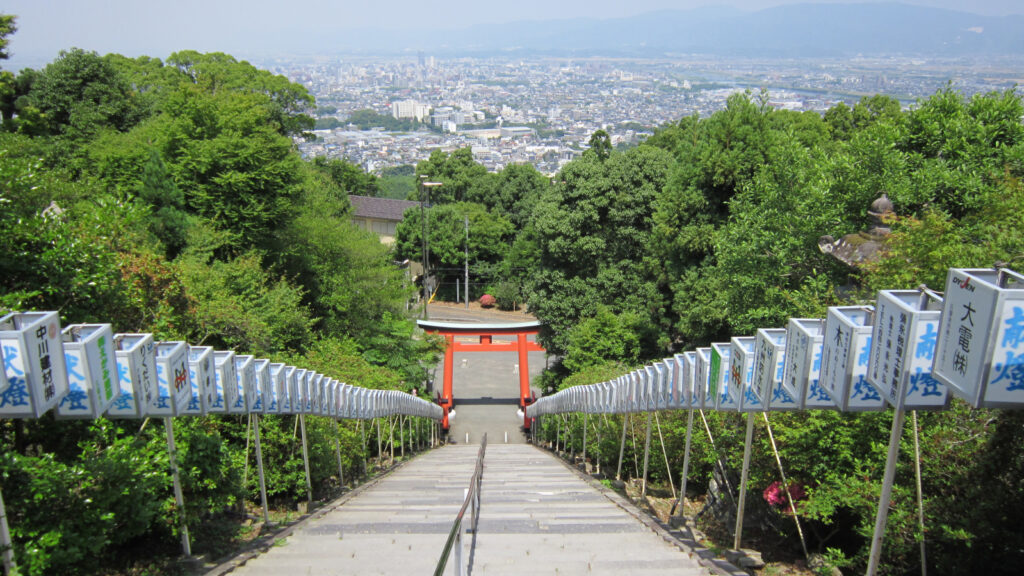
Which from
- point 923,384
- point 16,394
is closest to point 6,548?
point 16,394

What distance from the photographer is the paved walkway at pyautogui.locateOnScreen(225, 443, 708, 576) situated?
5.15 metres

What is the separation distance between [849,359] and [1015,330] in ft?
3.71

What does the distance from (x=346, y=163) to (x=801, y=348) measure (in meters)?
51.3

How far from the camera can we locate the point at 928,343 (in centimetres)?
352

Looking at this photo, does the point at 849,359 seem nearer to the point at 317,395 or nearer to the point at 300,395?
the point at 300,395

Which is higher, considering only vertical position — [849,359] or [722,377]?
[849,359]

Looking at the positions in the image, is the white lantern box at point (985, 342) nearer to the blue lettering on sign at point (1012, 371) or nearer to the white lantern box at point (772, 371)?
the blue lettering on sign at point (1012, 371)

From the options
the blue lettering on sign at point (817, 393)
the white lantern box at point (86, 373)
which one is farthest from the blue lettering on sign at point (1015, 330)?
the white lantern box at point (86, 373)

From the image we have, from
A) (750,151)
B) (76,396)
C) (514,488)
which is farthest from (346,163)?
(76,396)

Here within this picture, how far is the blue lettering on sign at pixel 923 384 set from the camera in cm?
357

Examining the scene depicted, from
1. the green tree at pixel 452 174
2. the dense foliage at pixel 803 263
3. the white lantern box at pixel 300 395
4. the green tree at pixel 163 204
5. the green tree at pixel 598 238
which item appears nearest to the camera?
the dense foliage at pixel 803 263

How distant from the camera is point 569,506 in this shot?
810 cm

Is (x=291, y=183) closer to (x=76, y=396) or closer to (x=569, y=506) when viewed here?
(x=569, y=506)

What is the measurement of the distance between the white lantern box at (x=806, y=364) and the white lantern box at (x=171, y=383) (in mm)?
4662
